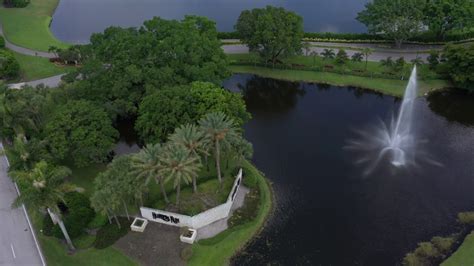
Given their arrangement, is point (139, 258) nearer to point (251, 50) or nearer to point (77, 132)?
point (77, 132)

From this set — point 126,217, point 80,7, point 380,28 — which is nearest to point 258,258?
point 126,217

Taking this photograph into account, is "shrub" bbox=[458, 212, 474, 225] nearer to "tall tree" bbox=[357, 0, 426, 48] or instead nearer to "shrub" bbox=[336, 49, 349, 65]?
"shrub" bbox=[336, 49, 349, 65]

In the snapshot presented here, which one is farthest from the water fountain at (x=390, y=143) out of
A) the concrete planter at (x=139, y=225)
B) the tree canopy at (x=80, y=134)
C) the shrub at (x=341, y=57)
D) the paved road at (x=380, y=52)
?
the tree canopy at (x=80, y=134)

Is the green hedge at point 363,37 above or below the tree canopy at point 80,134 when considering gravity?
above

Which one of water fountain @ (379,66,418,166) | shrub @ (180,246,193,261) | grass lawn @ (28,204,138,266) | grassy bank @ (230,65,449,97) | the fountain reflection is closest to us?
grass lawn @ (28,204,138,266)

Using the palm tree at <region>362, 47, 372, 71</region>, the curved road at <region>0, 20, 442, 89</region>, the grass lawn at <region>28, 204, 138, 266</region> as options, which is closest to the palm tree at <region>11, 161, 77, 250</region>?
the grass lawn at <region>28, 204, 138, 266</region>

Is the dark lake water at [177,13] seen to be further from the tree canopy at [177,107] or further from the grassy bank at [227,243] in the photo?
the grassy bank at [227,243]

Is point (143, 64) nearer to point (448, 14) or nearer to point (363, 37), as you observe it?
point (363, 37)
